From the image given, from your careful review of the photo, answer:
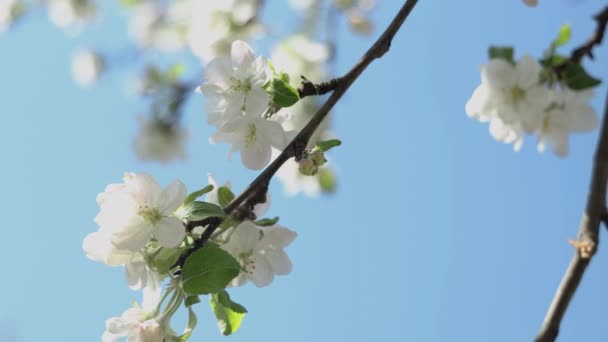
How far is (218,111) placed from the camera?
1007 mm

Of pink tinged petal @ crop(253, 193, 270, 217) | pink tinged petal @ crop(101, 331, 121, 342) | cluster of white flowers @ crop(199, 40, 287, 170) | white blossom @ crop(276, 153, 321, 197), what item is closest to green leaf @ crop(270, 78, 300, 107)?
cluster of white flowers @ crop(199, 40, 287, 170)

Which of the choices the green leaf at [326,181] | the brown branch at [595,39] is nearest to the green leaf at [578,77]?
the brown branch at [595,39]

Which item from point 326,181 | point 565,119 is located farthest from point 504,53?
point 326,181

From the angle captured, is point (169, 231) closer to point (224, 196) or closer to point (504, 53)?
point (224, 196)

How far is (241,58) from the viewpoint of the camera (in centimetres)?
100

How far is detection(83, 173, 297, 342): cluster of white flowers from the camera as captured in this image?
2.78ft

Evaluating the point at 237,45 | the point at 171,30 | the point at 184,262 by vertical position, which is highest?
the point at 171,30

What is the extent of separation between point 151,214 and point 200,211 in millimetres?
65

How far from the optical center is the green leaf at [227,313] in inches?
34.5

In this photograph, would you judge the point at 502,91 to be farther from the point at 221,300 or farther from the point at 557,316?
the point at 221,300

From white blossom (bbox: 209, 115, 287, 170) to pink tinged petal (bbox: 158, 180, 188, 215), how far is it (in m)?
0.10

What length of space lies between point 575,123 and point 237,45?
70cm

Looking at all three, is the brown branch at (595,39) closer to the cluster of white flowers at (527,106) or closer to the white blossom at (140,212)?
the cluster of white flowers at (527,106)

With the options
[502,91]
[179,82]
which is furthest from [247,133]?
[179,82]
